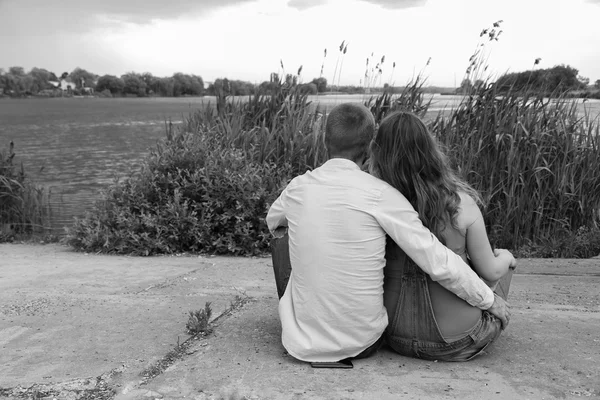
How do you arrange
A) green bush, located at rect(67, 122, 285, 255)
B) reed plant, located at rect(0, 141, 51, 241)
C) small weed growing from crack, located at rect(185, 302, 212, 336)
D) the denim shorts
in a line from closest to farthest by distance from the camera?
the denim shorts
small weed growing from crack, located at rect(185, 302, 212, 336)
green bush, located at rect(67, 122, 285, 255)
reed plant, located at rect(0, 141, 51, 241)

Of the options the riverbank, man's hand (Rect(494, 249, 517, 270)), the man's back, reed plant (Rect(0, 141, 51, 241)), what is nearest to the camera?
the riverbank

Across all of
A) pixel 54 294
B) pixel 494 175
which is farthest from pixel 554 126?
pixel 54 294

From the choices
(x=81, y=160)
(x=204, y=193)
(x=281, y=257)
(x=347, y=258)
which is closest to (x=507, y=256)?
(x=347, y=258)

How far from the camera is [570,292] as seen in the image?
16.7 feet

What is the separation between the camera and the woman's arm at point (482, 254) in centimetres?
338

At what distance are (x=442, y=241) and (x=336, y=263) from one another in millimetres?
577

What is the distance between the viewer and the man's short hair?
340 centimetres

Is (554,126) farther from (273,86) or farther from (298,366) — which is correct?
(298,366)

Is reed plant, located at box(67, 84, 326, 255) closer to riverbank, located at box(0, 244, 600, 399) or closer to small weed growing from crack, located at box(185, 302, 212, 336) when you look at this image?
riverbank, located at box(0, 244, 600, 399)

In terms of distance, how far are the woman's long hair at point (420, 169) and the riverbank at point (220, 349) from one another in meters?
0.77

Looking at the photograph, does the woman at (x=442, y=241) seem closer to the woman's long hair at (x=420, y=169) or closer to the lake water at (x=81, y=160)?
the woman's long hair at (x=420, y=169)

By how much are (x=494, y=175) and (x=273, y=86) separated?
10.0ft

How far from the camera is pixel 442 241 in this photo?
3.41 metres

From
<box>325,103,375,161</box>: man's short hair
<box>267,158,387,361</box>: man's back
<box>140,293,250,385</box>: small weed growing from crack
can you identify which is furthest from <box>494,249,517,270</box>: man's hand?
<box>140,293,250,385</box>: small weed growing from crack
